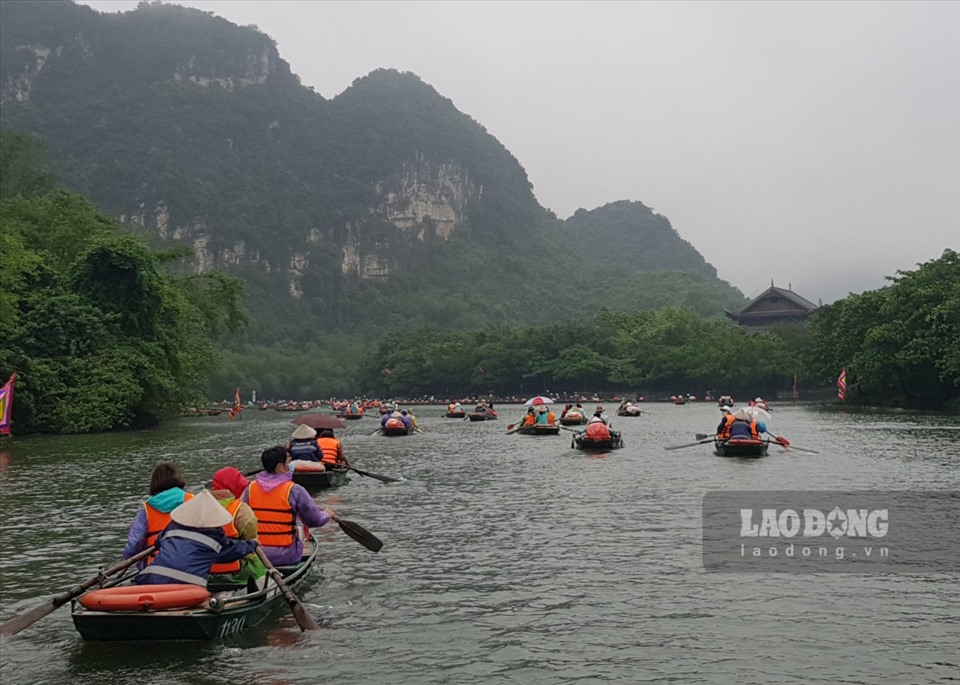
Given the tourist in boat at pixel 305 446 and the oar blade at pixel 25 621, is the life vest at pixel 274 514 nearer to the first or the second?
the oar blade at pixel 25 621

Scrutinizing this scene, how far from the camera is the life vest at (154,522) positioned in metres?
9.50

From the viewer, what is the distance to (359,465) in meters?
28.3

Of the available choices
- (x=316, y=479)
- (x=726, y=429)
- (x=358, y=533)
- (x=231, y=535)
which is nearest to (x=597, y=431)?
(x=726, y=429)

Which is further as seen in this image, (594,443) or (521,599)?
(594,443)

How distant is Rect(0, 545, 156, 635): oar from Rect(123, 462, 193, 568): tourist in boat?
0.15 meters

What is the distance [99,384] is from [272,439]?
916 centimetres

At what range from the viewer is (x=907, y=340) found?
190 ft

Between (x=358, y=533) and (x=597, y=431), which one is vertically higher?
(x=597, y=431)

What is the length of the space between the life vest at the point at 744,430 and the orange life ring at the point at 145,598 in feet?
71.1

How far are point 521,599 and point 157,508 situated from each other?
4426 mm

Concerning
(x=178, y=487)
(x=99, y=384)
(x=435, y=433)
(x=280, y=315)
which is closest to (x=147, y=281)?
(x=99, y=384)

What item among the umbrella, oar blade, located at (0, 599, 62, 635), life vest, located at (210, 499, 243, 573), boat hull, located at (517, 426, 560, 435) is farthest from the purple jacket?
boat hull, located at (517, 426, 560, 435)

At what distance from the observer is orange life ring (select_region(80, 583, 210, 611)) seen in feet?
27.6

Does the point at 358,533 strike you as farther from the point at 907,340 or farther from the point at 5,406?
the point at 907,340
